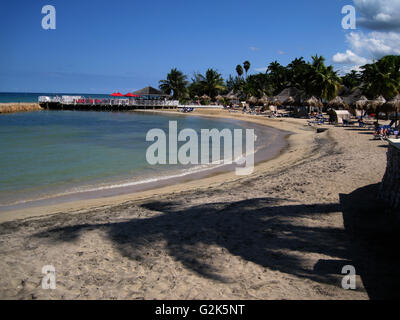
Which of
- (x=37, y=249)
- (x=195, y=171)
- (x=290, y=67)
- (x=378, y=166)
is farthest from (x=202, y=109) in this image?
(x=37, y=249)

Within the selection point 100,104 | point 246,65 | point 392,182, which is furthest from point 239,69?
point 392,182

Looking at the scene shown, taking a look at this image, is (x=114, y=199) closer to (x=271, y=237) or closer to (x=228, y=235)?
(x=228, y=235)

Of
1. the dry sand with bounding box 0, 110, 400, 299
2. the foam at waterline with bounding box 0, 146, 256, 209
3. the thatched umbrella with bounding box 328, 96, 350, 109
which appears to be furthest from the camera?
the thatched umbrella with bounding box 328, 96, 350, 109

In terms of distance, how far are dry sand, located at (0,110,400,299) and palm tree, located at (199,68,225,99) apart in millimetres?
57372

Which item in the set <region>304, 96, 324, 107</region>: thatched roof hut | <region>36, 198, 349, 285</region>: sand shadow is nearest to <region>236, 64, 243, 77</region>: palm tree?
<region>304, 96, 324, 107</region>: thatched roof hut

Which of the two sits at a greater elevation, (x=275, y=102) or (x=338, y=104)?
(x=275, y=102)

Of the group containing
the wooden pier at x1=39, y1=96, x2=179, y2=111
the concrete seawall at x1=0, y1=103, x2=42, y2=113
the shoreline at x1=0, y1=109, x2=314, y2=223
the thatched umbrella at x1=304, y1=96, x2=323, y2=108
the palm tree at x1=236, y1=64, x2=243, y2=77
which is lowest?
the shoreline at x1=0, y1=109, x2=314, y2=223

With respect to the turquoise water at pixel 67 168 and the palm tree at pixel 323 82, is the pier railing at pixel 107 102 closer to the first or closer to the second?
the palm tree at pixel 323 82

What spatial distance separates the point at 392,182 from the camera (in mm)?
5758

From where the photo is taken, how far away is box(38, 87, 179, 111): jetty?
57188 millimetres

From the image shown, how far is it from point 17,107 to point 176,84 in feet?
96.5

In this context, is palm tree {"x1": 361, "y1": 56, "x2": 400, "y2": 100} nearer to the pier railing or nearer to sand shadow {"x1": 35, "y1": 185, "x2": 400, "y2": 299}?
sand shadow {"x1": 35, "y1": 185, "x2": 400, "y2": 299}

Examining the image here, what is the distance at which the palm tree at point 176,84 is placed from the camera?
211ft
